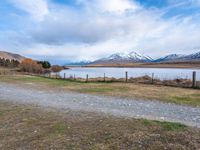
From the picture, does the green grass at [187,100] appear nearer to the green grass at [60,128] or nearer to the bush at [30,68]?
the green grass at [60,128]

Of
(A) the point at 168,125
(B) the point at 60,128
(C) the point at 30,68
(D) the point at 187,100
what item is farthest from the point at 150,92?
(C) the point at 30,68

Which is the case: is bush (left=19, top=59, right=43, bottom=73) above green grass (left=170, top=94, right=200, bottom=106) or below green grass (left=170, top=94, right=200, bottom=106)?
above

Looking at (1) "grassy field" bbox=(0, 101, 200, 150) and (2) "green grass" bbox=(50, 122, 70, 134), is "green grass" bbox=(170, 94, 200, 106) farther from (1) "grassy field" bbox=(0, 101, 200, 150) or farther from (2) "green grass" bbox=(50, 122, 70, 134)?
(2) "green grass" bbox=(50, 122, 70, 134)

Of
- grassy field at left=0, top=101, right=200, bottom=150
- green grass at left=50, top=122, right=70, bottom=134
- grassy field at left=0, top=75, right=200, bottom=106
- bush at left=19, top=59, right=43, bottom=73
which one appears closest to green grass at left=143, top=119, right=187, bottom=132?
grassy field at left=0, top=101, right=200, bottom=150

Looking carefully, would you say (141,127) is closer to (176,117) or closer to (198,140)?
(198,140)

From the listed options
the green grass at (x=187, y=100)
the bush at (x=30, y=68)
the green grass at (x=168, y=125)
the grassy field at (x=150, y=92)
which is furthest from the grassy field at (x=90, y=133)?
the bush at (x=30, y=68)

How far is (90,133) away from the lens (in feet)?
16.9

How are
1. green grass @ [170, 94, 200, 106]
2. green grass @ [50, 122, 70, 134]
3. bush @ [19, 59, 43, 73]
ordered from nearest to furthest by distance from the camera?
green grass @ [50, 122, 70, 134]
green grass @ [170, 94, 200, 106]
bush @ [19, 59, 43, 73]

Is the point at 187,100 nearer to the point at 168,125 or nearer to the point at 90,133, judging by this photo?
the point at 168,125

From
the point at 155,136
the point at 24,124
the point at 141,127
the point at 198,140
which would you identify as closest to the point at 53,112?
the point at 24,124

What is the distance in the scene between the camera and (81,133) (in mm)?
5156

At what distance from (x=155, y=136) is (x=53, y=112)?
153 inches

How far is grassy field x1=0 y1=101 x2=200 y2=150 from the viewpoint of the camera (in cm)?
446

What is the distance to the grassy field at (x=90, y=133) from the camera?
14.6ft
